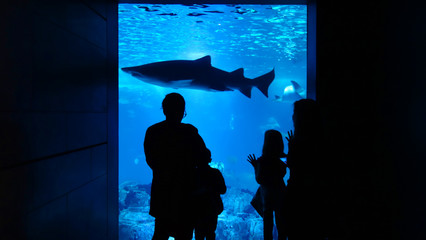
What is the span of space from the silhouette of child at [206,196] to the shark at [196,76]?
3.74 metres

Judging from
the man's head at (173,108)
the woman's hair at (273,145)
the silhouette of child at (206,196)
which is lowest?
the silhouette of child at (206,196)

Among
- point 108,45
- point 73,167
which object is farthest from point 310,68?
point 73,167

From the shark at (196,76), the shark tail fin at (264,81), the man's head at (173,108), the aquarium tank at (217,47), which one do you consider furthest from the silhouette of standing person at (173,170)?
the shark tail fin at (264,81)

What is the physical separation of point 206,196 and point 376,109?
8.10 ft

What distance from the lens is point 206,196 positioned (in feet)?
9.89

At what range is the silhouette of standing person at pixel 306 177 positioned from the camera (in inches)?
112

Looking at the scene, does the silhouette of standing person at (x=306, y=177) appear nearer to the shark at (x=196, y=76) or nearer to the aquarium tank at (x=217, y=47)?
the aquarium tank at (x=217, y=47)

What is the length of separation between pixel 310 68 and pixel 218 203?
7.71ft

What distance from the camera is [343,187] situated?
369 centimetres

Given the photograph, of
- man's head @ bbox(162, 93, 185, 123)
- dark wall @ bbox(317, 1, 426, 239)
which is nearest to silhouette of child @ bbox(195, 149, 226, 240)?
man's head @ bbox(162, 93, 185, 123)

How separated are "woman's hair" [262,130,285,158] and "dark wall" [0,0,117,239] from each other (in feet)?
6.90

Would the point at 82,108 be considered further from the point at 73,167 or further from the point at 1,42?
the point at 1,42

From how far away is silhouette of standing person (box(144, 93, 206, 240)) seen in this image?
291 centimetres

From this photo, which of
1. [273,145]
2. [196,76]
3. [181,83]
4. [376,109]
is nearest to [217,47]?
[181,83]
